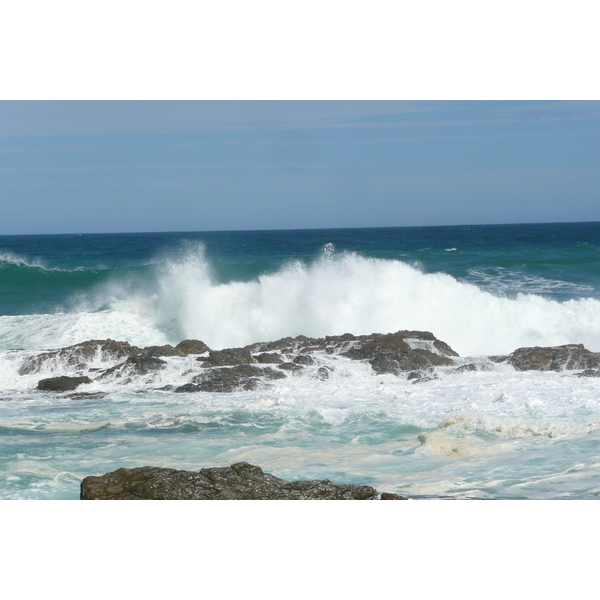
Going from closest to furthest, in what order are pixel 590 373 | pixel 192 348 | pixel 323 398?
pixel 323 398, pixel 590 373, pixel 192 348

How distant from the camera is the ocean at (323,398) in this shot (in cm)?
597

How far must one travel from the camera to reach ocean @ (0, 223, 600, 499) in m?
5.97

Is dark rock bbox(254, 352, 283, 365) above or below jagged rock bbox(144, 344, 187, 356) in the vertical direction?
above

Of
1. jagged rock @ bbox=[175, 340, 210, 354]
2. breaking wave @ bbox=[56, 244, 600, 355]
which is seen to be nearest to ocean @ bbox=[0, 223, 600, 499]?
breaking wave @ bbox=[56, 244, 600, 355]

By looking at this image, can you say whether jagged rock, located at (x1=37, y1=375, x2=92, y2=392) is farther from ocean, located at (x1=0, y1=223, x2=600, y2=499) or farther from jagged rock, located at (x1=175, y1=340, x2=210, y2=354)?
jagged rock, located at (x1=175, y1=340, x2=210, y2=354)

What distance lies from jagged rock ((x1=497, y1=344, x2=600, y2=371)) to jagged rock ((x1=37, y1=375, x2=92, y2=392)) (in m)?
5.64

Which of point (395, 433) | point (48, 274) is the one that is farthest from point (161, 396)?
point (48, 274)

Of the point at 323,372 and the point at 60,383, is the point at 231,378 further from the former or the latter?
the point at 60,383

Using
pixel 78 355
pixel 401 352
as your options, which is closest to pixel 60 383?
pixel 78 355

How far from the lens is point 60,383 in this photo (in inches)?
375

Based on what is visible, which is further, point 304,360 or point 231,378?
point 304,360

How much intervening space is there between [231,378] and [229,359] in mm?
981

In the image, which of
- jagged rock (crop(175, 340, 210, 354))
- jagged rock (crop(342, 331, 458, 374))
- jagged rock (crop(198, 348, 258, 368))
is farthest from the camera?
jagged rock (crop(175, 340, 210, 354))

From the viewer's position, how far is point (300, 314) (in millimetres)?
13969
